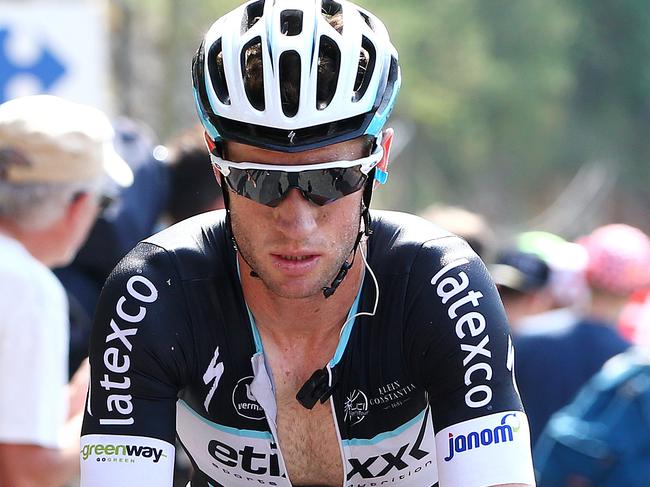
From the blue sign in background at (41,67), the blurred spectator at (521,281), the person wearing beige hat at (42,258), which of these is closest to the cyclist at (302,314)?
the person wearing beige hat at (42,258)

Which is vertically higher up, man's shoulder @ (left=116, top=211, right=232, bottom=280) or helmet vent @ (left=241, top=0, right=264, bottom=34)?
helmet vent @ (left=241, top=0, right=264, bottom=34)

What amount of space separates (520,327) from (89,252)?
220cm

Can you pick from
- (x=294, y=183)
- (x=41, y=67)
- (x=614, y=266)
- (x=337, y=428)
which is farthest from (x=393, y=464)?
(x=41, y=67)

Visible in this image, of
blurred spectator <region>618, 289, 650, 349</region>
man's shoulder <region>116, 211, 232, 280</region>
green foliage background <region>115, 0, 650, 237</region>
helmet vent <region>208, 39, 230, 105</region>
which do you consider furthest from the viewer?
green foliage background <region>115, 0, 650, 237</region>

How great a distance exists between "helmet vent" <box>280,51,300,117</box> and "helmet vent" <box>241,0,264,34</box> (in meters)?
0.20

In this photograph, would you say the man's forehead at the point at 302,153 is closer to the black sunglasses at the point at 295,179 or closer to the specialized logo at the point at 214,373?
the black sunglasses at the point at 295,179

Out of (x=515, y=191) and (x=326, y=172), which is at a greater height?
(x=326, y=172)

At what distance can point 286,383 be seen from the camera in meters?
3.20

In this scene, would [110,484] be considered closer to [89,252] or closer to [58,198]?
[58,198]

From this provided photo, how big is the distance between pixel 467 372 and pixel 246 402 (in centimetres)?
61

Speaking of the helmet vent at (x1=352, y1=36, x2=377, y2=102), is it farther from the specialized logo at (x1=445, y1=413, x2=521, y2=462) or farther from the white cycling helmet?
the specialized logo at (x1=445, y1=413, x2=521, y2=462)

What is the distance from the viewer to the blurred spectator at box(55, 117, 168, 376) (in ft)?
18.2

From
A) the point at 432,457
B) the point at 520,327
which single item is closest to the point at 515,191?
the point at 520,327

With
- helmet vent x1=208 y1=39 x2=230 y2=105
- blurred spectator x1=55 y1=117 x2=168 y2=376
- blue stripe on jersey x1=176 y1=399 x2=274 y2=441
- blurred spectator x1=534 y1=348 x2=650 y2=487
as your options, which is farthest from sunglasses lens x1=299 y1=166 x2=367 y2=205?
blurred spectator x1=55 y1=117 x2=168 y2=376
